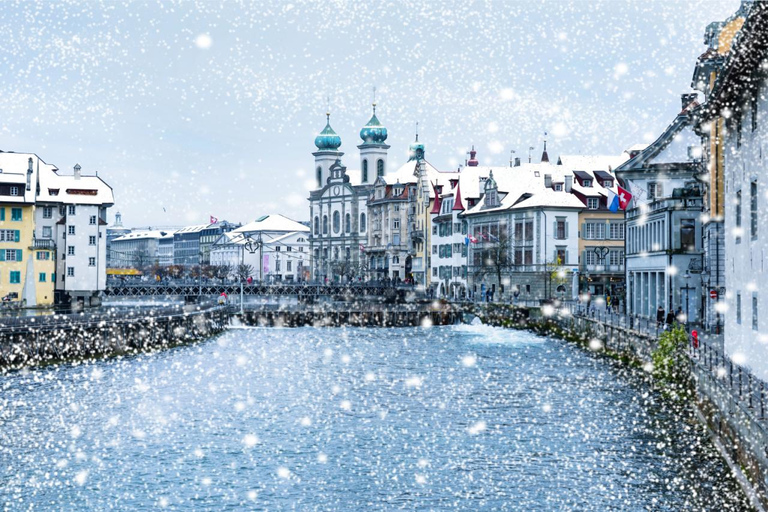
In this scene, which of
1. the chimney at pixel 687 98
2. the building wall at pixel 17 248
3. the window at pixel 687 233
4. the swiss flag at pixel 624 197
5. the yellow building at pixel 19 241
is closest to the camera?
the swiss flag at pixel 624 197

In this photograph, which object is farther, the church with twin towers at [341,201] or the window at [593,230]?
the church with twin towers at [341,201]

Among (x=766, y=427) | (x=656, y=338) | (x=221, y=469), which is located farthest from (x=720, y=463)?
(x=656, y=338)

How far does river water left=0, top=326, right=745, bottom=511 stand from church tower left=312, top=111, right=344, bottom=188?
13298cm

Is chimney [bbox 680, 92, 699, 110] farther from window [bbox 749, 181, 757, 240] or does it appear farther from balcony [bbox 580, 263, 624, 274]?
window [bbox 749, 181, 757, 240]

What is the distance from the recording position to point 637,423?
36.1 m

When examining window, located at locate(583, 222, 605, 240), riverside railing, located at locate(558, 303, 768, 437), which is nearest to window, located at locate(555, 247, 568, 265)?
window, located at locate(583, 222, 605, 240)

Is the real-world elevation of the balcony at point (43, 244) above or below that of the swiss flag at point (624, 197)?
below

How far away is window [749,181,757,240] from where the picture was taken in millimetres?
33675

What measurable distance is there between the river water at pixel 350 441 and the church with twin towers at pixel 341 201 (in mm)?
119304

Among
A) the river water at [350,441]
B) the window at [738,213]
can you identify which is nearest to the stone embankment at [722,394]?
the river water at [350,441]

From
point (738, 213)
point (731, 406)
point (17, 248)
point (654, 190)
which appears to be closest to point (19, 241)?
point (17, 248)

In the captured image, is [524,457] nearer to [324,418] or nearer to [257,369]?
[324,418]

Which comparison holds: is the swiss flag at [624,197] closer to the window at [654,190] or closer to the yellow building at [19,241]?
the window at [654,190]

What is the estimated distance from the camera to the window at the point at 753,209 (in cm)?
3367
